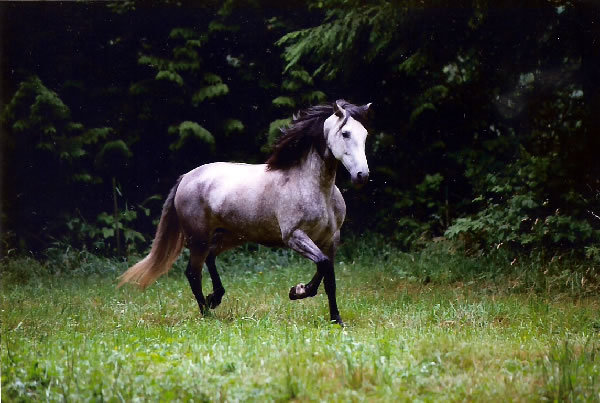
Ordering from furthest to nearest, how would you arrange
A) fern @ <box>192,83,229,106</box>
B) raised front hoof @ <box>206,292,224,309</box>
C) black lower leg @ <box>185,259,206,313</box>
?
fern @ <box>192,83,229,106</box>
black lower leg @ <box>185,259,206,313</box>
raised front hoof @ <box>206,292,224,309</box>

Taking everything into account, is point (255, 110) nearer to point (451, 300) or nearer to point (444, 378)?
point (451, 300)

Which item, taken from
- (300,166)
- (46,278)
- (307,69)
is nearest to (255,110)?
(307,69)

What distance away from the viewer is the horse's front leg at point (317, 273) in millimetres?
7277

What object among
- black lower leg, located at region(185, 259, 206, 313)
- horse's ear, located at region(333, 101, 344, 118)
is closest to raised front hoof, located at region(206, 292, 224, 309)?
black lower leg, located at region(185, 259, 206, 313)

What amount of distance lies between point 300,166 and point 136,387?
3.62 m

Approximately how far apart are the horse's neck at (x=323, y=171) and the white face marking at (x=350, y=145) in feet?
0.69

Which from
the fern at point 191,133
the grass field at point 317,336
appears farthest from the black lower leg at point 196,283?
the fern at point 191,133

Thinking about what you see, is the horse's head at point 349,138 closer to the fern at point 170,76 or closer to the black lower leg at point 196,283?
the black lower leg at point 196,283

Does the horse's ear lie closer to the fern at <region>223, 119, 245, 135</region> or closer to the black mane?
the black mane

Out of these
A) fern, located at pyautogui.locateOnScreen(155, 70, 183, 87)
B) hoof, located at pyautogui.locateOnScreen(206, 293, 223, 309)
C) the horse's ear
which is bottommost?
hoof, located at pyautogui.locateOnScreen(206, 293, 223, 309)

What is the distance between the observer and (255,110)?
42.7 ft

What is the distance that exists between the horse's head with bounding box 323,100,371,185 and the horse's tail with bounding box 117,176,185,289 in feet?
8.25

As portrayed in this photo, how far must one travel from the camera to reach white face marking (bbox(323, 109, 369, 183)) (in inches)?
274

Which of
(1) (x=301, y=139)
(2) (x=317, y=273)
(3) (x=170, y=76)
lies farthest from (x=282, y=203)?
(3) (x=170, y=76)
